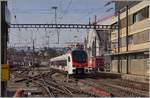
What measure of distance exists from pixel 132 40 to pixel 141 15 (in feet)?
18.3

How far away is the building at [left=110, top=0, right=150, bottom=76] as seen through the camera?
5680 cm

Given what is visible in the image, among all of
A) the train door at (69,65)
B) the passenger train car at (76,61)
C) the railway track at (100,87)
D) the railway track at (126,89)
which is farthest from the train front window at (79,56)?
the railway track at (126,89)

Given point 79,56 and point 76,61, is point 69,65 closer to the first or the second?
point 76,61

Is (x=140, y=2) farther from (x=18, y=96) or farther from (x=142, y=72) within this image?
(x=18, y=96)

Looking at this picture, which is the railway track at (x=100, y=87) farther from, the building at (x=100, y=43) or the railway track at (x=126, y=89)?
the building at (x=100, y=43)

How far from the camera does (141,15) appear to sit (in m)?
59.5

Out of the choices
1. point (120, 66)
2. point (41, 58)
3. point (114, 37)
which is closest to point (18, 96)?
point (120, 66)

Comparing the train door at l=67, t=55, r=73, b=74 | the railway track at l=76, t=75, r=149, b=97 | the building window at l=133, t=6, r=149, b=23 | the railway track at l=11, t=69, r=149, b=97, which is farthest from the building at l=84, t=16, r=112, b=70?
the railway track at l=76, t=75, r=149, b=97

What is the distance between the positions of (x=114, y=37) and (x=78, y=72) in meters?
28.5

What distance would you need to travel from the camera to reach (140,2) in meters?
60.2

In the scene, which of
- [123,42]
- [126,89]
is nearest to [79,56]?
[126,89]

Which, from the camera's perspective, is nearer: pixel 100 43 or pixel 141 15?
pixel 141 15

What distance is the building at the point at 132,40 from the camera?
5680 centimetres

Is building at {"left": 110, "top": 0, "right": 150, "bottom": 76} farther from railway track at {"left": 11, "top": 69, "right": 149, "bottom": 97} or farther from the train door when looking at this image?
railway track at {"left": 11, "top": 69, "right": 149, "bottom": 97}
